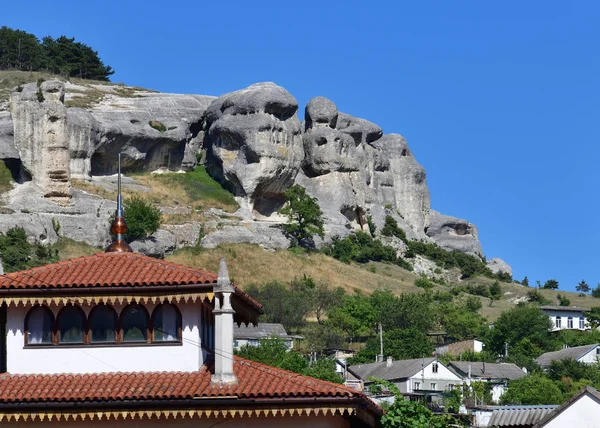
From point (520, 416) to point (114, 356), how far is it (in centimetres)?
1493

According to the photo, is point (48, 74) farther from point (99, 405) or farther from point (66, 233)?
point (99, 405)

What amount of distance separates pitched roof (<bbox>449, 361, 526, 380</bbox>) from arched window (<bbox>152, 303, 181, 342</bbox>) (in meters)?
71.0

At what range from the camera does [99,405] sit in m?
25.1

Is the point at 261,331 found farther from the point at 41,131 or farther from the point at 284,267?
the point at 41,131

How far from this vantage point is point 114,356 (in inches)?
1024

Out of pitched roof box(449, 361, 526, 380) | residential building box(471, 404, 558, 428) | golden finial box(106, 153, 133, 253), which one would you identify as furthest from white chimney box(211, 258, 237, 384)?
pitched roof box(449, 361, 526, 380)

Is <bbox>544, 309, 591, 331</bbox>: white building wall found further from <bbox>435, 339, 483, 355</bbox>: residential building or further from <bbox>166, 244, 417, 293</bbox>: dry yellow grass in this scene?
<bbox>435, 339, 483, 355</bbox>: residential building

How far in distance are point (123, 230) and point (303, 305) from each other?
85.6 metres

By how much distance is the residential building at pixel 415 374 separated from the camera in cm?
9225

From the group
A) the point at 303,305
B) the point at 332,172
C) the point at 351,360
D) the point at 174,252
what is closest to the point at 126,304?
the point at 351,360

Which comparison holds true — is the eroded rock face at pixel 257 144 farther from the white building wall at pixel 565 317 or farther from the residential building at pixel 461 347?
the residential building at pixel 461 347

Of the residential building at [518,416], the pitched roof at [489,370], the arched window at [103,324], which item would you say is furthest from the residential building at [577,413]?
the pitched roof at [489,370]

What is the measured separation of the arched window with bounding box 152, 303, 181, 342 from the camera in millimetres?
26078

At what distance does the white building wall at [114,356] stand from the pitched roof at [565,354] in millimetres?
81846
